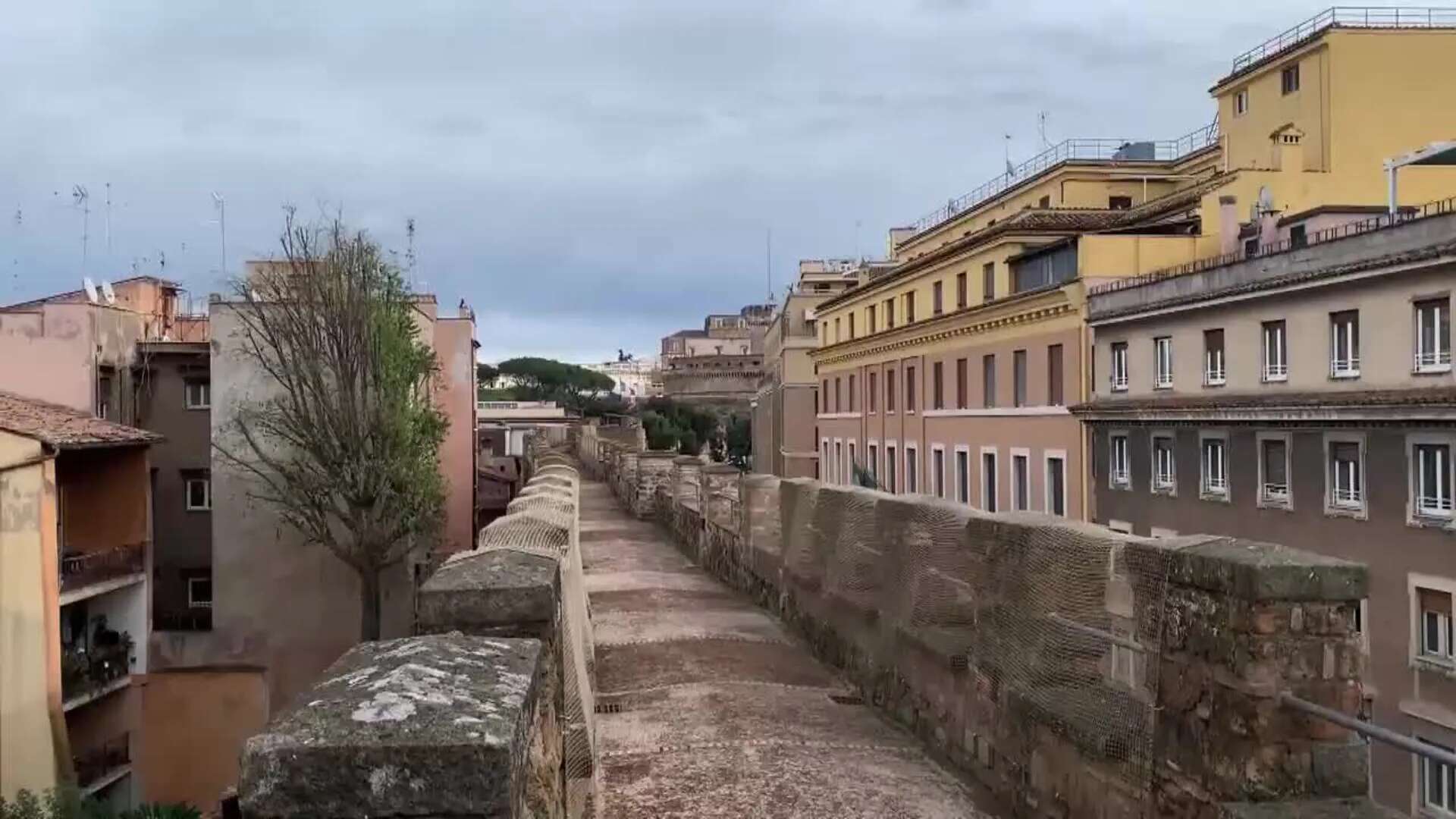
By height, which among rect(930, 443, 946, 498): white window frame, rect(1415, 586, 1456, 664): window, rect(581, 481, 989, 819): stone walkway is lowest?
rect(1415, 586, 1456, 664): window

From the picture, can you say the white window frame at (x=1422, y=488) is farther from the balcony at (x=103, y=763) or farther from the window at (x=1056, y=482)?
the balcony at (x=103, y=763)

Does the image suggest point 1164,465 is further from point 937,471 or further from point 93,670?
point 93,670

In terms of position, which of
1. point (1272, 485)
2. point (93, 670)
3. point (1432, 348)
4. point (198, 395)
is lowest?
point (93, 670)

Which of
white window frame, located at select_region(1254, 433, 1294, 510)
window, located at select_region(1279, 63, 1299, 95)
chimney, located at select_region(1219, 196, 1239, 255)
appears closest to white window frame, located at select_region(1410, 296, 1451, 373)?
white window frame, located at select_region(1254, 433, 1294, 510)

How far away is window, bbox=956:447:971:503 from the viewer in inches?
1457

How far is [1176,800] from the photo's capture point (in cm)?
498

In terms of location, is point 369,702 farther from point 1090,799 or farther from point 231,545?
point 231,545

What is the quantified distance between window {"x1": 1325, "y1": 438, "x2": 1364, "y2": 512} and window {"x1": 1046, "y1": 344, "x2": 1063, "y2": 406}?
9.92m

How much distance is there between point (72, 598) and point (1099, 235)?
75.8ft

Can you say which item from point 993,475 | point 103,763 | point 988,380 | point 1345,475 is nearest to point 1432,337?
point 1345,475

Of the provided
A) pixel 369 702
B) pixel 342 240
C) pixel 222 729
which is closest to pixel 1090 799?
pixel 369 702

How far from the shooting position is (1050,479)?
3250 centimetres

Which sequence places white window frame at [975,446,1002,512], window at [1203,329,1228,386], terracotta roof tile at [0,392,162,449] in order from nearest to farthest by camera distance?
1. terracotta roof tile at [0,392,162,449]
2. window at [1203,329,1228,386]
3. white window frame at [975,446,1002,512]

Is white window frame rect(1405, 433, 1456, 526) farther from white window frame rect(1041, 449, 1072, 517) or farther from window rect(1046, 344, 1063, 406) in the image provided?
window rect(1046, 344, 1063, 406)
